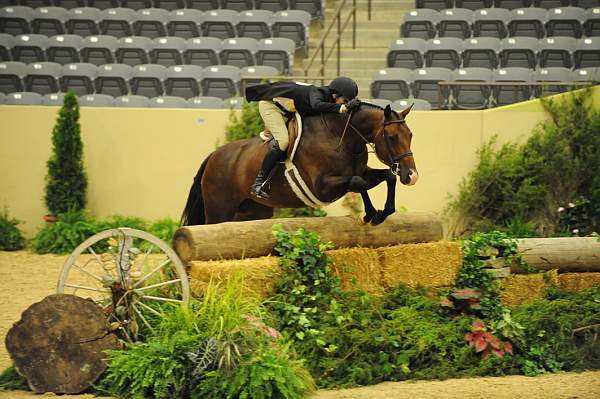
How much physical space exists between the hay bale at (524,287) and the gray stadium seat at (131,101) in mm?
7806

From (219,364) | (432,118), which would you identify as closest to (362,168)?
(219,364)

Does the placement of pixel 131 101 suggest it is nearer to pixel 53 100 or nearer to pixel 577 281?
pixel 53 100

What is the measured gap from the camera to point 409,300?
7.65 metres

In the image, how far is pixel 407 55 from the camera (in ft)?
48.6

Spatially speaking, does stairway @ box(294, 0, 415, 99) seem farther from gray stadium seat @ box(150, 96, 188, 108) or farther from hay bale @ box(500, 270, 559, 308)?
hay bale @ box(500, 270, 559, 308)

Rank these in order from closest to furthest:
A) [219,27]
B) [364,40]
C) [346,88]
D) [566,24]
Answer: [346,88]
[566,24]
[219,27]
[364,40]

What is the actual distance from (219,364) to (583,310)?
3.55 metres

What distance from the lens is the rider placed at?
323 inches

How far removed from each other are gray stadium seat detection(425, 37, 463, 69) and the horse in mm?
6264

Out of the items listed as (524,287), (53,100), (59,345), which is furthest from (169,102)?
(59,345)

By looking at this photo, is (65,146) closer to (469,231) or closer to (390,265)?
(469,231)

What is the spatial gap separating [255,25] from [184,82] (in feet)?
7.80

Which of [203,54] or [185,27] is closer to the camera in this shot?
[203,54]

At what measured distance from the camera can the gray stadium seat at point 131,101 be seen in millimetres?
14102
